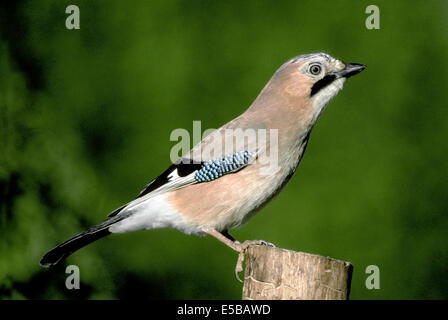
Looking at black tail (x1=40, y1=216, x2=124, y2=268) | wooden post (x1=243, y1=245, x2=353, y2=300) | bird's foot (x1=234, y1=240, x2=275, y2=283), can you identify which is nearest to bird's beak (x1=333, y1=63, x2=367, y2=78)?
bird's foot (x1=234, y1=240, x2=275, y2=283)

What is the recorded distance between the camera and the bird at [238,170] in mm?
3705

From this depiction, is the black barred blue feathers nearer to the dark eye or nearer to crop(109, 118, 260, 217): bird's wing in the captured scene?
crop(109, 118, 260, 217): bird's wing

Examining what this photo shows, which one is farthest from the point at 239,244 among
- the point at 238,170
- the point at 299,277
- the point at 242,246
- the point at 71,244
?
the point at 71,244

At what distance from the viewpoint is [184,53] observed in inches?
213

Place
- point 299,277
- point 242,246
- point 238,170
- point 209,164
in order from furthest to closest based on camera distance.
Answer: point 209,164 → point 238,170 → point 242,246 → point 299,277

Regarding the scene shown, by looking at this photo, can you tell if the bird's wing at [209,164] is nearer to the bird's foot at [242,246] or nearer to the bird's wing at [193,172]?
the bird's wing at [193,172]

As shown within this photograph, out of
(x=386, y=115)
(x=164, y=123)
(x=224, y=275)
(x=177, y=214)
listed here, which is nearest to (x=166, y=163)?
(x=164, y=123)

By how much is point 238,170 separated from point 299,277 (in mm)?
866

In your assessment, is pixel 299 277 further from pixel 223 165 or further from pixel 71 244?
pixel 71 244

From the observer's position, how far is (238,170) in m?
3.72

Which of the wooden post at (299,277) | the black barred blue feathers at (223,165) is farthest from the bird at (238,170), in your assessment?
the wooden post at (299,277)

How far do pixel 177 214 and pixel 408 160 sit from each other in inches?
91.6

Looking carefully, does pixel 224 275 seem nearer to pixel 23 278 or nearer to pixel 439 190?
pixel 23 278

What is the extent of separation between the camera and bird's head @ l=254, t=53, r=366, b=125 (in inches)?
153
